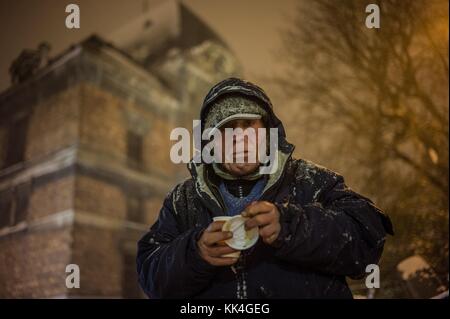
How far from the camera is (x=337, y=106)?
6859mm

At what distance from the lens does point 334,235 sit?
1164 mm

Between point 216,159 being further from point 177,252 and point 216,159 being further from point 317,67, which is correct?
point 317,67

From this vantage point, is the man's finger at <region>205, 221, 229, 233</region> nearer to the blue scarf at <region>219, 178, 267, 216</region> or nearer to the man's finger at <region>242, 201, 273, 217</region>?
the man's finger at <region>242, 201, 273, 217</region>

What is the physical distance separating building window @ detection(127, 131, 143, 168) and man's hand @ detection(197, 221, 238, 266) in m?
7.43

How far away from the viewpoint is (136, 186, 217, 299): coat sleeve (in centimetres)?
121

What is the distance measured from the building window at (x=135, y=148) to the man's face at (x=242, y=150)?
7170 mm

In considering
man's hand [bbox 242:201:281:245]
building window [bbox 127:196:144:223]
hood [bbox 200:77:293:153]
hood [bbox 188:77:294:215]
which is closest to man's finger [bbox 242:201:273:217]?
man's hand [bbox 242:201:281:245]

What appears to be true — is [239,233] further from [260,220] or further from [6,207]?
[6,207]

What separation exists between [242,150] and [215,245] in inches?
14.7

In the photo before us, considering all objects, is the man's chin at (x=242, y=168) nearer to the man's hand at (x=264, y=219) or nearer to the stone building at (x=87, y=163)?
the man's hand at (x=264, y=219)

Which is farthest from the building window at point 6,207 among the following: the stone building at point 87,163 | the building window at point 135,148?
the building window at point 135,148

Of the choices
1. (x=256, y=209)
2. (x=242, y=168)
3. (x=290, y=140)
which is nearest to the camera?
(x=256, y=209)

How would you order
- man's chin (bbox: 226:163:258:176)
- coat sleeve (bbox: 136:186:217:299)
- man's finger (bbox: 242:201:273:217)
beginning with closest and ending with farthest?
man's finger (bbox: 242:201:273:217), coat sleeve (bbox: 136:186:217:299), man's chin (bbox: 226:163:258:176)

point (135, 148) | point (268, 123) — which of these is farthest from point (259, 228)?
point (135, 148)
